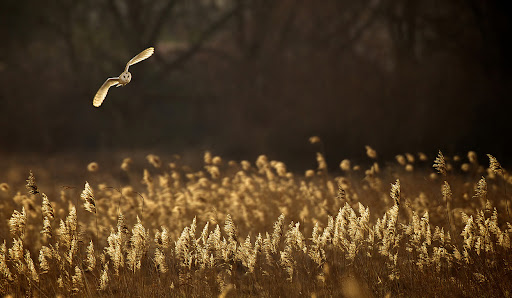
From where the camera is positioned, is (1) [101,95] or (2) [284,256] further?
(2) [284,256]

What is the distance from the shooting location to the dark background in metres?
9.86

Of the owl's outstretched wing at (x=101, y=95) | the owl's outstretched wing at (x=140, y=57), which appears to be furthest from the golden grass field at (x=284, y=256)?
the owl's outstretched wing at (x=140, y=57)

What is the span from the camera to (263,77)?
11.9 meters

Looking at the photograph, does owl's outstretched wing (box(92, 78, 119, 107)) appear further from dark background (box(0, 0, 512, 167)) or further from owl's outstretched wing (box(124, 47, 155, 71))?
dark background (box(0, 0, 512, 167))

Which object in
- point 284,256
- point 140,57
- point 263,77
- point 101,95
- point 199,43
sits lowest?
point 284,256

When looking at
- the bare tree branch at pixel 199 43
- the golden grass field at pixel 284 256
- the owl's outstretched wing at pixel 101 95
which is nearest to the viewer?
the owl's outstretched wing at pixel 101 95

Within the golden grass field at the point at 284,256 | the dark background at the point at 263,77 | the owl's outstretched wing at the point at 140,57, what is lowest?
the golden grass field at the point at 284,256

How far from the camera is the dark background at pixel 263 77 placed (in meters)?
9.86

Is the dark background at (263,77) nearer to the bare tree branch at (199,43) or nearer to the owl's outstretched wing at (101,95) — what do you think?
the bare tree branch at (199,43)

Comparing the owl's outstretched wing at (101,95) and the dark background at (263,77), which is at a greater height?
the dark background at (263,77)

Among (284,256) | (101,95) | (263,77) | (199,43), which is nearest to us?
(101,95)

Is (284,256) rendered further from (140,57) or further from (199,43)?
(199,43)

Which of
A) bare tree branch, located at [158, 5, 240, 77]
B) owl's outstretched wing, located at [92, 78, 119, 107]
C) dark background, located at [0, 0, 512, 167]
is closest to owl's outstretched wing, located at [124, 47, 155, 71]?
owl's outstretched wing, located at [92, 78, 119, 107]

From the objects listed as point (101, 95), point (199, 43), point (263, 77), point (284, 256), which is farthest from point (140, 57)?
point (199, 43)
